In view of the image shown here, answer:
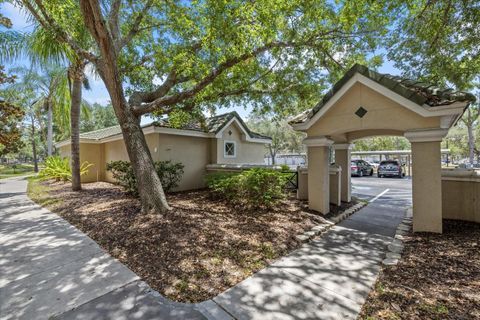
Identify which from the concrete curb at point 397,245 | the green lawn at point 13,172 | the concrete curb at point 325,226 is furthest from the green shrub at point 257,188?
the green lawn at point 13,172

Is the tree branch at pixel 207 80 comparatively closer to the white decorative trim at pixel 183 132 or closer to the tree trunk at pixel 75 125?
the white decorative trim at pixel 183 132

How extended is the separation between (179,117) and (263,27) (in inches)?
199

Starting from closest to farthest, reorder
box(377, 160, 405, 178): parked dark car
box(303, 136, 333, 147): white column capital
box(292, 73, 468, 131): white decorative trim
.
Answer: box(292, 73, 468, 131): white decorative trim, box(303, 136, 333, 147): white column capital, box(377, 160, 405, 178): parked dark car

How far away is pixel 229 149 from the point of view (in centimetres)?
1433

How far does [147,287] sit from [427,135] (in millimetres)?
6867

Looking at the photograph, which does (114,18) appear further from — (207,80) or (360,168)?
(360,168)

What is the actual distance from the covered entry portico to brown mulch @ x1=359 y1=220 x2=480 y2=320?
1081 mm

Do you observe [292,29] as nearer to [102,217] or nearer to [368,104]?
[368,104]

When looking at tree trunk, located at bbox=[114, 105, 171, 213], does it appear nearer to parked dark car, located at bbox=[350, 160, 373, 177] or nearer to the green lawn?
parked dark car, located at bbox=[350, 160, 373, 177]

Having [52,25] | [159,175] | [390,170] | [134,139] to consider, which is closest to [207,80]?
[134,139]

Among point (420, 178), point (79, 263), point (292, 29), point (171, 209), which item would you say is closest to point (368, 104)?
point (420, 178)

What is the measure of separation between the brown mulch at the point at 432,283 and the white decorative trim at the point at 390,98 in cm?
294

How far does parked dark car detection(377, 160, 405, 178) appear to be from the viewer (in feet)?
72.8

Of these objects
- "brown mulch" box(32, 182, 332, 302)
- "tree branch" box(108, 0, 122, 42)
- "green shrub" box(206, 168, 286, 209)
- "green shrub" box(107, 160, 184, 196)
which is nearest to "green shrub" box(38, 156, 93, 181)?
"green shrub" box(107, 160, 184, 196)
